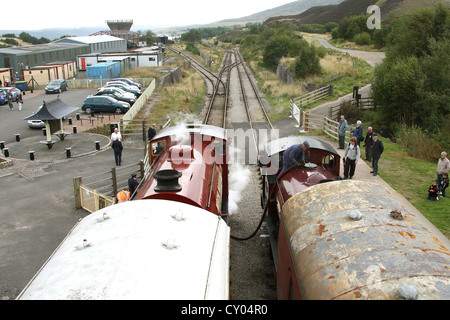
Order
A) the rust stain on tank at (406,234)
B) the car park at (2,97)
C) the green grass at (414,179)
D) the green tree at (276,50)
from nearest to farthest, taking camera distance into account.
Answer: the rust stain on tank at (406,234), the green grass at (414,179), the car park at (2,97), the green tree at (276,50)

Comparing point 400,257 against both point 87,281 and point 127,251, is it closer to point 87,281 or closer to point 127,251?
point 127,251

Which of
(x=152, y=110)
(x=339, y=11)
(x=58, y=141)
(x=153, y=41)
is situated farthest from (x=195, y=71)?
(x=339, y=11)

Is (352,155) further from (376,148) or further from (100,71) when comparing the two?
(100,71)

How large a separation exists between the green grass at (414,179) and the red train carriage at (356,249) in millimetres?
6184

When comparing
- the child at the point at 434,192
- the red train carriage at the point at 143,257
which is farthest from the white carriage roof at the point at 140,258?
the child at the point at 434,192

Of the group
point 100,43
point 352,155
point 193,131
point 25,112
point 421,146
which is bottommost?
point 421,146

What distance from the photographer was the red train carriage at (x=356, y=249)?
162 inches

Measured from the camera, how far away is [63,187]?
14828 millimetres

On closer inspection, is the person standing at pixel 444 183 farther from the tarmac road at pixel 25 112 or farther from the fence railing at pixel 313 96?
the tarmac road at pixel 25 112

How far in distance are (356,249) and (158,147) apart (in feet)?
22.1

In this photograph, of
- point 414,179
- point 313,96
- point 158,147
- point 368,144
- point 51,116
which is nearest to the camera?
point 158,147

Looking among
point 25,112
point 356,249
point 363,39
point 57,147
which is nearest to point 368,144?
point 356,249

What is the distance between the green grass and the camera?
1166 cm

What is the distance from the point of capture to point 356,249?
476 centimetres
